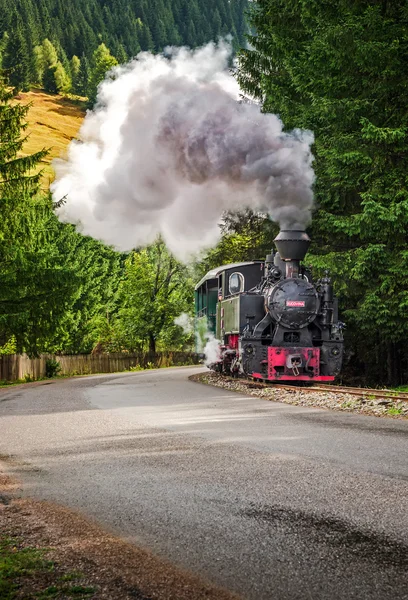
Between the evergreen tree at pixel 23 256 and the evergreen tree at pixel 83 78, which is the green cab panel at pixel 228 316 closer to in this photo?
the evergreen tree at pixel 23 256

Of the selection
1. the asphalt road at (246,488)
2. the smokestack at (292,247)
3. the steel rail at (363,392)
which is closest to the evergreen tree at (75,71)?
the smokestack at (292,247)

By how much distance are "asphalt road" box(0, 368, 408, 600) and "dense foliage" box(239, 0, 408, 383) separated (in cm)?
730

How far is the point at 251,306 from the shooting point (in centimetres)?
1884

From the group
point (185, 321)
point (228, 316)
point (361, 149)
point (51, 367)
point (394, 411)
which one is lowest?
point (394, 411)

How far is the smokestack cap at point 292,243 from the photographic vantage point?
1814 centimetres

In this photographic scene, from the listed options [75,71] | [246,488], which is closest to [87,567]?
[246,488]

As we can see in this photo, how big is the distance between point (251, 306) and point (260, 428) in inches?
332

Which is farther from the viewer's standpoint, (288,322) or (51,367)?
(51,367)

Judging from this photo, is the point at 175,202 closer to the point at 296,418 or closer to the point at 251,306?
the point at 251,306

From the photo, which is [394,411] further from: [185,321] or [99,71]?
[99,71]

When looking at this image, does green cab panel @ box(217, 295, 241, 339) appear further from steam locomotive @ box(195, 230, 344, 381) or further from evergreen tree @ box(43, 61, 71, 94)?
evergreen tree @ box(43, 61, 71, 94)

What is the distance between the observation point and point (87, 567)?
442 centimetres

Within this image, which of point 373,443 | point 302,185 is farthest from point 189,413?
point 302,185

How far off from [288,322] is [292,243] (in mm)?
1972
